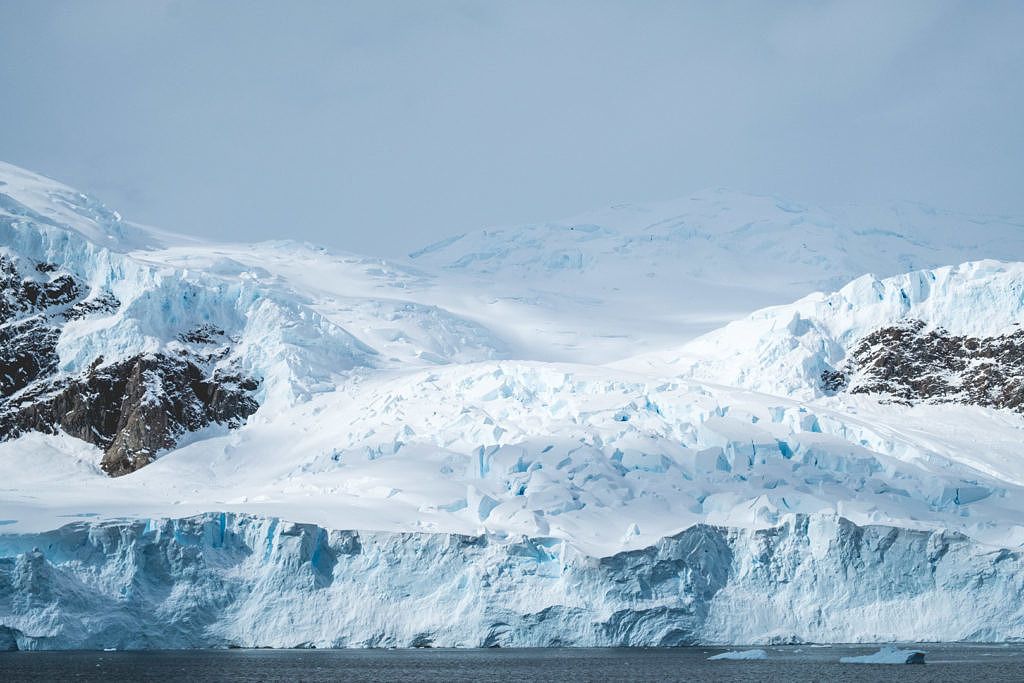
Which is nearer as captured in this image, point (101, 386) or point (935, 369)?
point (101, 386)

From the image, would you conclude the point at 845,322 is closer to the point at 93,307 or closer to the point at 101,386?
the point at 101,386

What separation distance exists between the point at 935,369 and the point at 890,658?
29.5 metres

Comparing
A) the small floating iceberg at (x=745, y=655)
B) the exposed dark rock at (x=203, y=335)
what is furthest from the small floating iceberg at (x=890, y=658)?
the exposed dark rock at (x=203, y=335)

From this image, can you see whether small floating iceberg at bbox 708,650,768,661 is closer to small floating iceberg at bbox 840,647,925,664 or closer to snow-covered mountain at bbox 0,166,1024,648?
snow-covered mountain at bbox 0,166,1024,648

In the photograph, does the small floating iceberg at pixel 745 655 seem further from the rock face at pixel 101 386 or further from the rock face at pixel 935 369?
the rock face at pixel 101 386

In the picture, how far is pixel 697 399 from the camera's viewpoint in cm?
5778

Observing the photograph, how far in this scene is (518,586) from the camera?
45.4 metres

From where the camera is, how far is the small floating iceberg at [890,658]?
131 ft

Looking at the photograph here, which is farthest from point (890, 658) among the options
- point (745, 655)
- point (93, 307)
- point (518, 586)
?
point (93, 307)

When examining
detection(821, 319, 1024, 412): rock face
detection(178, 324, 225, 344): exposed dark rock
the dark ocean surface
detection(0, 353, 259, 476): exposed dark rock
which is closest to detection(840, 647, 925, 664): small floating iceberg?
the dark ocean surface

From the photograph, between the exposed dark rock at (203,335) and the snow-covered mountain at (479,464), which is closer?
the snow-covered mountain at (479,464)

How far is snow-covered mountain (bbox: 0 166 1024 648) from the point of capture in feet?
149

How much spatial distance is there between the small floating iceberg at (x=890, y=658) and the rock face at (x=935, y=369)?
26.2m

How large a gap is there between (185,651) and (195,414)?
18.9 meters
